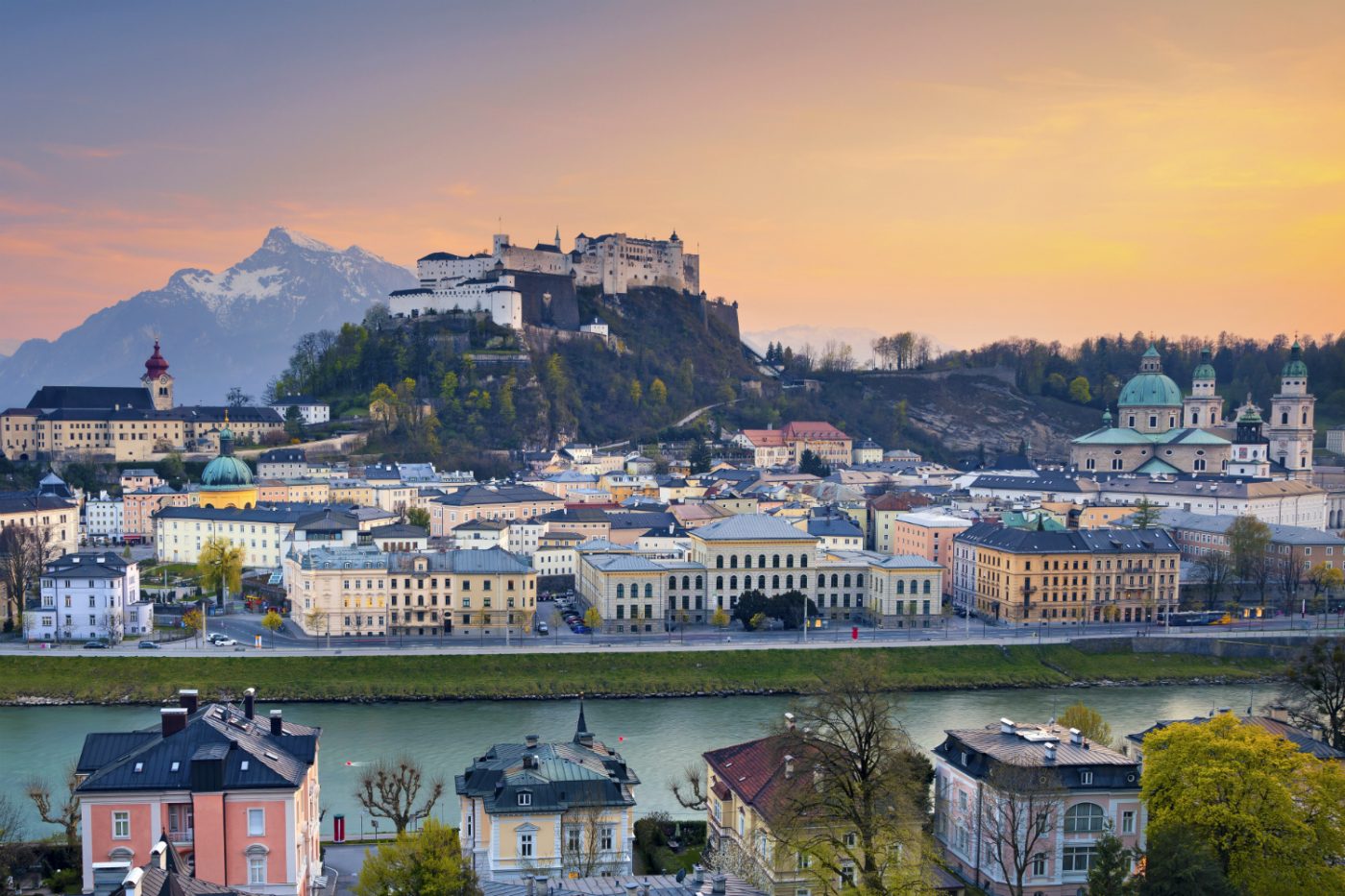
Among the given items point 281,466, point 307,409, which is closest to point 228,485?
point 281,466

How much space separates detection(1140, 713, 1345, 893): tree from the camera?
1137 centimetres

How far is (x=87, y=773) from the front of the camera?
11688mm

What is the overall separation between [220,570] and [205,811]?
1909 centimetres

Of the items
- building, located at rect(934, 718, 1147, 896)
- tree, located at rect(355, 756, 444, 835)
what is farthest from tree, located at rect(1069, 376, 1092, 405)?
building, located at rect(934, 718, 1147, 896)

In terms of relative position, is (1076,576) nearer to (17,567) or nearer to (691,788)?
(691,788)

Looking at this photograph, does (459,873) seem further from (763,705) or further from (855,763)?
(763,705)

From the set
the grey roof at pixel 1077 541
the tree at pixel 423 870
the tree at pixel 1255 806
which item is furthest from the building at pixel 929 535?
the tree at pixel 423 870

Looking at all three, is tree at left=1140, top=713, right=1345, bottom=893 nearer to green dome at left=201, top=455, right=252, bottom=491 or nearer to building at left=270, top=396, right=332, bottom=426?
green dome at left=201, top=455, right=252, bottom=491

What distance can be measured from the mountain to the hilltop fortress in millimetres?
87546

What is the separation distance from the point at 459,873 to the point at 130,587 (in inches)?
734

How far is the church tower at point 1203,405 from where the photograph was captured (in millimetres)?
54438

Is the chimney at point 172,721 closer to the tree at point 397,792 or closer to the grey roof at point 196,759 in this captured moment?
the grey roof at point 196,759

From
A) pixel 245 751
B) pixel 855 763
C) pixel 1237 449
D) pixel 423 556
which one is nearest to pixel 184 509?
pixel 423 556

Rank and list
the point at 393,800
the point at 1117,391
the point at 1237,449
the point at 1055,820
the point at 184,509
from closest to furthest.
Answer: the point at 1055,820, the point at 393,800, the point at 184,509, the point at 1237,449, the point at 1117,391
